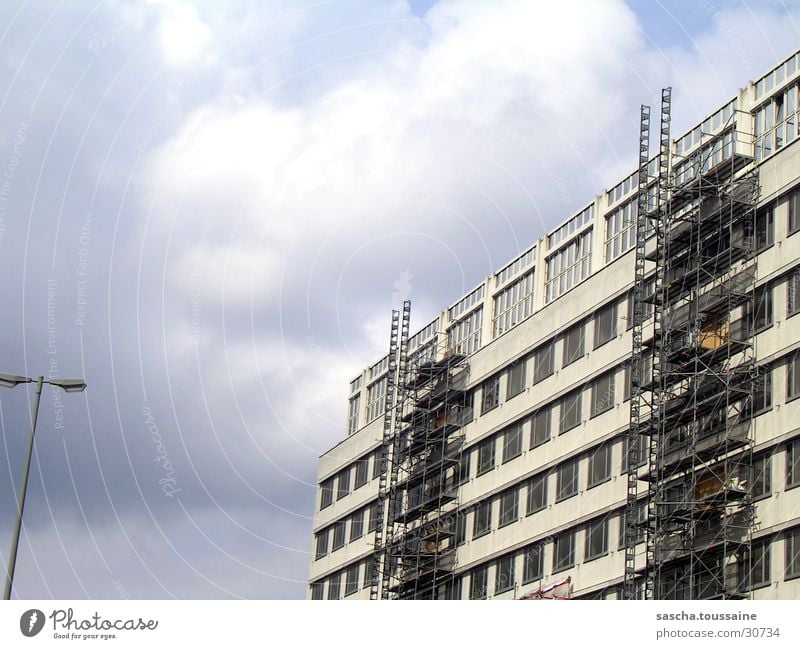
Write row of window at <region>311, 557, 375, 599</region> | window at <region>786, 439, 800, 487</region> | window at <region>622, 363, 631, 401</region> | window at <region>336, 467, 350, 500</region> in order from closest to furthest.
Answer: window at <region>786, 439, 800, 487</region>, window at <region>622, 363, 631, 401</region>, row of window at <region>311, 557, 375, 599</region>, window at <region>336, 467, 350, 500</region>

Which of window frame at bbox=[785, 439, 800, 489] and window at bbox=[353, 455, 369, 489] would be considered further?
window at bbox=[353, 455, 369, 489]

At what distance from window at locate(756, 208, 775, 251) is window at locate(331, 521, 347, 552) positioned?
52.2 m

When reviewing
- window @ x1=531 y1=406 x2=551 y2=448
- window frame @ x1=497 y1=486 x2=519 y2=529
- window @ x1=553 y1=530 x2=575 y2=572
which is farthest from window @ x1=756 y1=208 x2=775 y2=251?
window frame @ x1=497 y1=486 x2=519 y2=529

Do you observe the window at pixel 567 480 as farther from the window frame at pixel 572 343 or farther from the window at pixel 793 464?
the window at pixel 793 464

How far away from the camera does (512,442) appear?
3182 inches

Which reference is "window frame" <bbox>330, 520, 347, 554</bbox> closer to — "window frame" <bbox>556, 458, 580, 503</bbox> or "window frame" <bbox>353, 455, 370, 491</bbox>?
"window frame" <bbox>353, 455, 370, 491</bbox>

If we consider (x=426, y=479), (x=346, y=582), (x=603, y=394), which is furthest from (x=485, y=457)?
(x=346, y=582)

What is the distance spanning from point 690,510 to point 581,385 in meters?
15.3

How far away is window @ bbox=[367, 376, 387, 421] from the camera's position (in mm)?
103750
